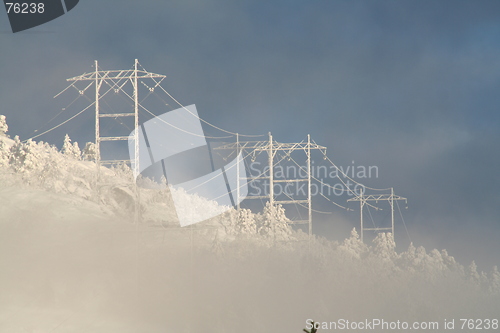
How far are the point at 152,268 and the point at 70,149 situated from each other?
41.1 ft

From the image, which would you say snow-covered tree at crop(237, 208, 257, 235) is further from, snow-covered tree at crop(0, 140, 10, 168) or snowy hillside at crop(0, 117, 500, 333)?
snow-covered tree at crop(0, 140, 10, 168)

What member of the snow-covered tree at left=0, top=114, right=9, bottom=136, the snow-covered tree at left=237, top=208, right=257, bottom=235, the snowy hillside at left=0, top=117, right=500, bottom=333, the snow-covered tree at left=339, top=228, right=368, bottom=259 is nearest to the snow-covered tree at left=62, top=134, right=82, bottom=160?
the snowy hillside at left=0, top=117, right=500, bottom=333

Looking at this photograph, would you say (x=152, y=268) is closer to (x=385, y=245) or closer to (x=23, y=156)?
(x=23, y=156)

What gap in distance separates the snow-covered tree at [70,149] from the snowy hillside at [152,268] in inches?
2.7

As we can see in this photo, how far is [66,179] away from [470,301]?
31171 millimetres

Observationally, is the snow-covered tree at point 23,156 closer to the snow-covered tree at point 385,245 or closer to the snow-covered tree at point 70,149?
the snow-covered tree at point 70,149

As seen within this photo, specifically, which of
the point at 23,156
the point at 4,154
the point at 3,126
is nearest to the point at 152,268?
the point at 23,156

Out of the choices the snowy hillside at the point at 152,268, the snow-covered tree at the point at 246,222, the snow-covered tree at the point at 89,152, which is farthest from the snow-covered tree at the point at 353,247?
the snow-covered tree at the point at 89,152

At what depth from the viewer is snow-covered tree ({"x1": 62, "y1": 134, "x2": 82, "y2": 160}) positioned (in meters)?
40.6

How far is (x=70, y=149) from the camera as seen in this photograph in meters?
41.1

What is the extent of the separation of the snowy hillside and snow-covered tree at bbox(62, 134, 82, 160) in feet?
0.22

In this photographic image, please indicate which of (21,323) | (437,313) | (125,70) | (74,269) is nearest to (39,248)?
(74,269)

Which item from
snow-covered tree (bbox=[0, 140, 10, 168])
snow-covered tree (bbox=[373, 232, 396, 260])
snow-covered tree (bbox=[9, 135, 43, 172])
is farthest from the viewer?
snow-covered tree (bbox=[373, 232, 396, 260])

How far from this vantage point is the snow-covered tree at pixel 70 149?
40.6 m
